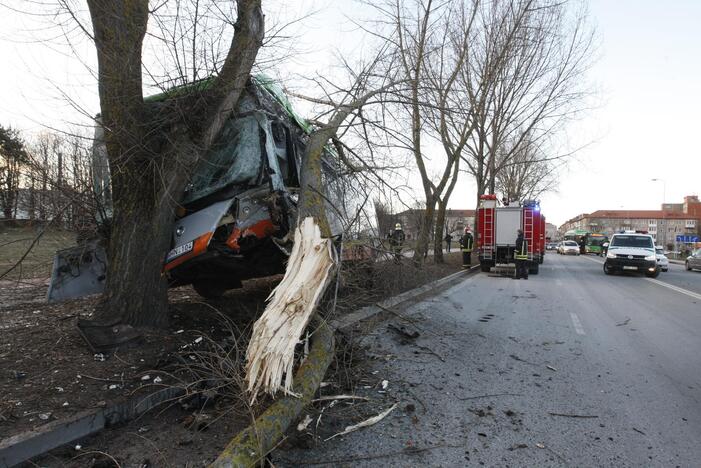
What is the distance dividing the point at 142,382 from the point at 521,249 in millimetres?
14466

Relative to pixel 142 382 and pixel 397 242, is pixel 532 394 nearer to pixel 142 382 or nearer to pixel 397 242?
pixel 397 242

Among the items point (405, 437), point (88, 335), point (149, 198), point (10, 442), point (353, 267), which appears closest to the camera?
point (10, 442)

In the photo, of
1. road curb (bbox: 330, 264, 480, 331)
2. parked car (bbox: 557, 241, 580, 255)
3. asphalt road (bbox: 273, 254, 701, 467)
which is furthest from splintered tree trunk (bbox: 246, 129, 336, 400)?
parked car (bbox: 557, 241, 580, 255)

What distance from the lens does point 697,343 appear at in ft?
20.1

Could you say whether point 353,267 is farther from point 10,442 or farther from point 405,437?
point 10,442

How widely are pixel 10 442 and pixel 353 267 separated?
11.2 feet

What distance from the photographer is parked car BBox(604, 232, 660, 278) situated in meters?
17.2

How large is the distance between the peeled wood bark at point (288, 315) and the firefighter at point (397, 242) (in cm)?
243

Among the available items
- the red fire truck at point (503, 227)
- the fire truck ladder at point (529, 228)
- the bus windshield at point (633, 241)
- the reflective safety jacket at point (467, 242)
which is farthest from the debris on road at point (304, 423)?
the bus windshield at point (633, 241)

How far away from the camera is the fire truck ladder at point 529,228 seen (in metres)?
16.7

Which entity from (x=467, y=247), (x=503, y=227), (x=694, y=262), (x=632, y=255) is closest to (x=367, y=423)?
(x=503, y=227)

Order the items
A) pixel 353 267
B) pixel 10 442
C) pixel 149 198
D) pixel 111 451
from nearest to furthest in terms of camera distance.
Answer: pixel 10 442, pixel 111 451, pixel 149 198, pixel 353 267

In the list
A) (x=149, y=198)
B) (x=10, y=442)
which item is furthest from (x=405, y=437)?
(x=149, y=198)

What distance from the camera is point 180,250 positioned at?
15.7 ft
